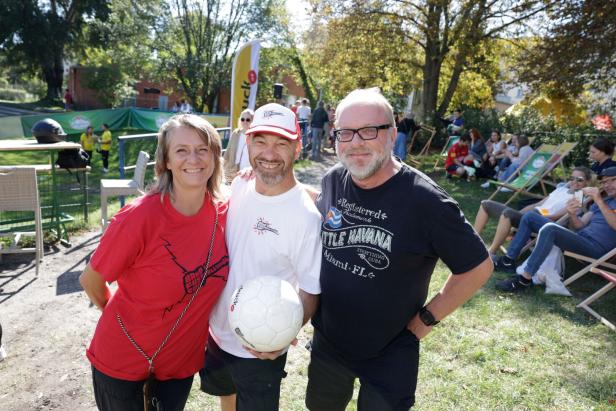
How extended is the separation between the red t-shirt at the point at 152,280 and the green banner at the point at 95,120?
52.6 ft

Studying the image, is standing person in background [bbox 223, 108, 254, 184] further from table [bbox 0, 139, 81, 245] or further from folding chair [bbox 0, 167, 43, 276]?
folding chair [bbox 0, 167, 43, 276]

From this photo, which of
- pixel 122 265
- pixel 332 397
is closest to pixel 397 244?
pixel 332 397

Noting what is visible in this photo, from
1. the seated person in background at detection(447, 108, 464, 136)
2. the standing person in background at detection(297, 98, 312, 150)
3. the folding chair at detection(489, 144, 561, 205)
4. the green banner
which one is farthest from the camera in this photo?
the standing person in background at detection(297, 98, 312, 150)

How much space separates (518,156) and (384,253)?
9.74 m

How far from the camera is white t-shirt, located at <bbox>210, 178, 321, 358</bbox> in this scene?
2.03 metres

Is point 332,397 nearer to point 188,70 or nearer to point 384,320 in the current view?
point 384,320

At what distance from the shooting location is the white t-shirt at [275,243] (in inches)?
80.0

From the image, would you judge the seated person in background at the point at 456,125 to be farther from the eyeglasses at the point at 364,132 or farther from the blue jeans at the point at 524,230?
the eyeglasses at the point at 364,132

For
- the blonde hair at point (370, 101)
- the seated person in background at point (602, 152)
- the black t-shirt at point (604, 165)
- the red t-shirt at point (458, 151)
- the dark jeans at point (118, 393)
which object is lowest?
the dark jeans at point (118, 393)

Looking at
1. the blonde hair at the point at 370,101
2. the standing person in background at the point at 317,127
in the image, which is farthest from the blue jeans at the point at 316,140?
the blonde hair at the point at 370,101

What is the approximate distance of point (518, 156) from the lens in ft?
33.6

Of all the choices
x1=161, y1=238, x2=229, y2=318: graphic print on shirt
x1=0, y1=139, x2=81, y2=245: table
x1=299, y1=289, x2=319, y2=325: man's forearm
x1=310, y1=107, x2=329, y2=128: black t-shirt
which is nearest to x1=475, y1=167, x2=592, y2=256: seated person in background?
x1=299, y1=289, x2=319, y2=325: man's forearm

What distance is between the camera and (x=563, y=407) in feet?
9.89

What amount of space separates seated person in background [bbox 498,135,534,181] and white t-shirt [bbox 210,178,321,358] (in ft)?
29.8
